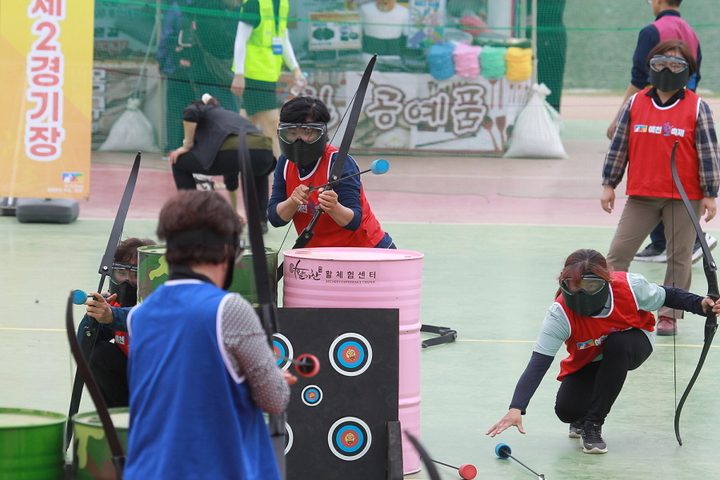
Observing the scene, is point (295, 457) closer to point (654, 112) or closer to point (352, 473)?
point (352, 473)

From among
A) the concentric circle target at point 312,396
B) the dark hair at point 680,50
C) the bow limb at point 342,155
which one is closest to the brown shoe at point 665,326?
the dark hair at point 680,50

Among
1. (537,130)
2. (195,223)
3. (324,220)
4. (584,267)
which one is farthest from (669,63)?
(537,130)

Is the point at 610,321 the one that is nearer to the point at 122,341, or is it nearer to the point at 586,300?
the point at 586,300

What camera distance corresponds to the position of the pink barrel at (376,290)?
3863 millimetres

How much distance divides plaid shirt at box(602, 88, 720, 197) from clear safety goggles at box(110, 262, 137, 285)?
3.30m

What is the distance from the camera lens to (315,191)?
467 cm

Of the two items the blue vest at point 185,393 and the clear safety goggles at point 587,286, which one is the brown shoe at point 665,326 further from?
the blue vest at point 185,393

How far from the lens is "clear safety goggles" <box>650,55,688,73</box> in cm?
589

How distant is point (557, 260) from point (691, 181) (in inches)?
105

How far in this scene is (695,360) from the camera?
5852mm

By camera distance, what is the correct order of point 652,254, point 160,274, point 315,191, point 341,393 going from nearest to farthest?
point 160,274 → point 341,393 → point 315,191 → point 652,254

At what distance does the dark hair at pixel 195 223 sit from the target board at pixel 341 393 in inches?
52.6

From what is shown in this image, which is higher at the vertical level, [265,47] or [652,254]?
[265,47]

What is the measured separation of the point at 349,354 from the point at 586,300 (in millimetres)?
1038
